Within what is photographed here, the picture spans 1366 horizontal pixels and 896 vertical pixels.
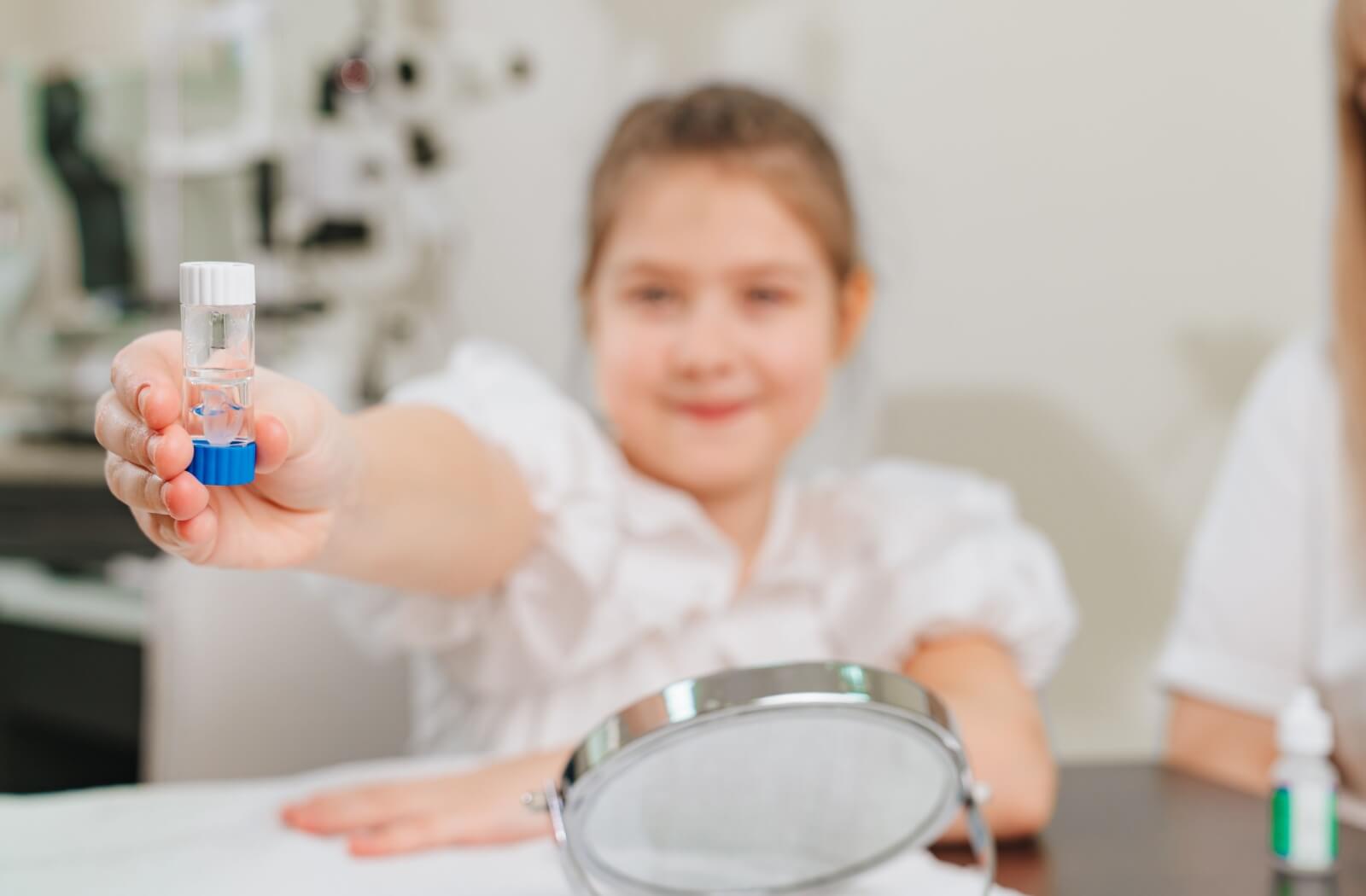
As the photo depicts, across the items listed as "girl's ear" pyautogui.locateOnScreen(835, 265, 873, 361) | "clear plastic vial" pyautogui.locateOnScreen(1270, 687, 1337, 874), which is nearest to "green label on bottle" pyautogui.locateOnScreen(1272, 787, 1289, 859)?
"clear plastic vial" pyautogui.locateOnScreen(1270, 687, 1337, 874)

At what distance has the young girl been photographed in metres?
0.68

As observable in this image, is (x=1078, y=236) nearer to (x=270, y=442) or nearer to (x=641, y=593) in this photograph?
(x=641, y=593)

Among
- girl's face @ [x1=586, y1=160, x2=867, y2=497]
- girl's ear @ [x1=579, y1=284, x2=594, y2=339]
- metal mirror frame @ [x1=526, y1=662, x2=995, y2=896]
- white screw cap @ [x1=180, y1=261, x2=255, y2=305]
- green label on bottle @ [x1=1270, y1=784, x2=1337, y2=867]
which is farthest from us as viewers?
girl's ear @ [x1=579, y1=284, x2=594, y2=339]

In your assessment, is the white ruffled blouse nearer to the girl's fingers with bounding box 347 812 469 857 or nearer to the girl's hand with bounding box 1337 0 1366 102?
the girl's fingers with bounding box 347 812 469 857

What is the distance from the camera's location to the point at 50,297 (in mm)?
2361

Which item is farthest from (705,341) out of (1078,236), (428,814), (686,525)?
(1078,236)

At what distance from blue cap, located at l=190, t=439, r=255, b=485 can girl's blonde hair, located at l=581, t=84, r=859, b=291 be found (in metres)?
0.59

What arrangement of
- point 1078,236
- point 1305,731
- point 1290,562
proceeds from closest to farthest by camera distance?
point 1305,731
point 1290,562
point 1078,236

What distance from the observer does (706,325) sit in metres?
0.84

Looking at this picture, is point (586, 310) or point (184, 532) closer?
point (184, 532)

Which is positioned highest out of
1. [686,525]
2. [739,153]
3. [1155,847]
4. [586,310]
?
[739,153]

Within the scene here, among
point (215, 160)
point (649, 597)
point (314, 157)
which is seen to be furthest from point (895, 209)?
point (215, 160)

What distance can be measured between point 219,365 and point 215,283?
0.07 ft

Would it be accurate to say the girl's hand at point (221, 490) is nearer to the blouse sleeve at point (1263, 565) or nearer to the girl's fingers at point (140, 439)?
the girl's fingers at point (140, 439)
